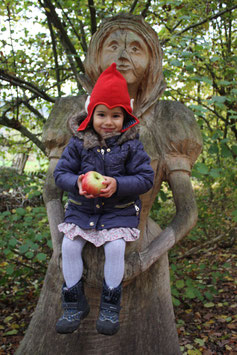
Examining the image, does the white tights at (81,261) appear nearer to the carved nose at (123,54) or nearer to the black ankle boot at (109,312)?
the black ankle boot at (109,312)

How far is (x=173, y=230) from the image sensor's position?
214 centimetres

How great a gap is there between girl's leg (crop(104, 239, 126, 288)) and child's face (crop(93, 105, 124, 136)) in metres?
0.56

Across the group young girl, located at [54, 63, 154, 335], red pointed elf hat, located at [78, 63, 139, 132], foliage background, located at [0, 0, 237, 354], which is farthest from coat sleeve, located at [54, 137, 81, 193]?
foliage background, located at [0, 0, 237, 354]

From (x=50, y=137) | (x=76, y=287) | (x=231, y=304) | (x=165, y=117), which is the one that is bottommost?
(x=76, y=287)

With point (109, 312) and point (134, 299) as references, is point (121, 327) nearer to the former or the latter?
point (134, 299)

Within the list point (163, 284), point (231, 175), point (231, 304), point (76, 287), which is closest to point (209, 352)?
point (231, 304)

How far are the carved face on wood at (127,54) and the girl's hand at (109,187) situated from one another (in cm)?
74

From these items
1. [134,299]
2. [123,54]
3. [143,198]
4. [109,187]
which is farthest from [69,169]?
[134,299]

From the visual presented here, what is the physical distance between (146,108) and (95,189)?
849 mm

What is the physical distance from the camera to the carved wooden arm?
1.98m

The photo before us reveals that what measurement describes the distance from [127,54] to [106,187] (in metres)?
0.90

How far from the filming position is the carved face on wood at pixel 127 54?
2.13 meters

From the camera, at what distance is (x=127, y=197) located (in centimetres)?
186

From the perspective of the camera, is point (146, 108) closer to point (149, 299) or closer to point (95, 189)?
point (95, 189)
